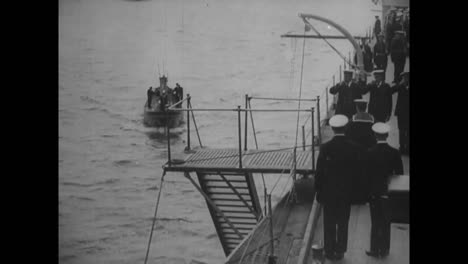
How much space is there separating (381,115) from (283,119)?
10.4 metres

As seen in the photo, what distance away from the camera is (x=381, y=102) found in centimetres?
580

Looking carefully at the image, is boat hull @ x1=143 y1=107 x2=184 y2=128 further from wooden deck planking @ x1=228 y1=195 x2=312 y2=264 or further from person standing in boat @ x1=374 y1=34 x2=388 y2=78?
wooden deck planking @ x1=228 y1=195 x2=312 y2=264

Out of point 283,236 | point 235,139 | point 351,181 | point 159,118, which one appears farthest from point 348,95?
point 159,118

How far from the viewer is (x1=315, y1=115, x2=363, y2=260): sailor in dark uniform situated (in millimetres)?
4070

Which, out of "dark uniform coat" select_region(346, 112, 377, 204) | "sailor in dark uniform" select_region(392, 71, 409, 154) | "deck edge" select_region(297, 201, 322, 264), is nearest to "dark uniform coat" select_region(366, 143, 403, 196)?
"dark uniform coat" select_region(346, 112, 377, 204)

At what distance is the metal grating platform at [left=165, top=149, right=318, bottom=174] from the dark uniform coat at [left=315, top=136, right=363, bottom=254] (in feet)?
6.49

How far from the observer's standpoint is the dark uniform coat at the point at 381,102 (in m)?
5.79

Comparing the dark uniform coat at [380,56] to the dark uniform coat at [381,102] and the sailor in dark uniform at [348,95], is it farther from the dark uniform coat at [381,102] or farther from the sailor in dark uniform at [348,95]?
the dark uniform coat at [381,102]

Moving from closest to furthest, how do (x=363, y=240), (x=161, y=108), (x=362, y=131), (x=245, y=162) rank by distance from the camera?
1. (x=362, y=131)
2. (x=363, y=240)
3. (x=245, y=162)
4. (x=161, y=108)

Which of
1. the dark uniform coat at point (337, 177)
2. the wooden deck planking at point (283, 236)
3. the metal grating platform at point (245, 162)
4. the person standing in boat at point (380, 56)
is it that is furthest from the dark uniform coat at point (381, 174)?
the person standing in boat at point (380, 56)

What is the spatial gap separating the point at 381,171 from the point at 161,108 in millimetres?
11639

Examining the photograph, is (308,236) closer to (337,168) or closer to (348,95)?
(337,168)

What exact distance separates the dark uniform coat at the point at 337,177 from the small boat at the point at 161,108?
8.97 m
